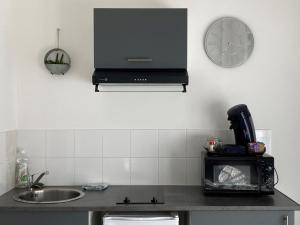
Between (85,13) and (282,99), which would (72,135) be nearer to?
(85,13)

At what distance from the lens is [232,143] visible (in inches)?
112

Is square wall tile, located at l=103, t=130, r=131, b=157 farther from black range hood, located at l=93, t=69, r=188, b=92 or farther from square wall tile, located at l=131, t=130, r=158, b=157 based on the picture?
black range hood, located at l=93, t=69, r=188, b=92

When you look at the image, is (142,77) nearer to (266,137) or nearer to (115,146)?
(115,146)

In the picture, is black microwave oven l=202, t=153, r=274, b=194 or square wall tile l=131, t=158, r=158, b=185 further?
square wall tile l=131, t=158, r=158, b=185

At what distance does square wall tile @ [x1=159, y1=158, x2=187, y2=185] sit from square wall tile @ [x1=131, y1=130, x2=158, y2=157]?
10 cm

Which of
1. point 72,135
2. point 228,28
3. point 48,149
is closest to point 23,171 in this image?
point 48,149

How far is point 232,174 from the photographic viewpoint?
8.22 ft

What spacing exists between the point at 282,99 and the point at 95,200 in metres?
1.55

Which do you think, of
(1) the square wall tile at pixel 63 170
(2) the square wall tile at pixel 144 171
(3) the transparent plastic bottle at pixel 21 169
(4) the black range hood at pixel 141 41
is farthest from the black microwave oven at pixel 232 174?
(3) the transparent plastic bottle at pixel 21 169

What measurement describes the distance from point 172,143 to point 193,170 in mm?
256

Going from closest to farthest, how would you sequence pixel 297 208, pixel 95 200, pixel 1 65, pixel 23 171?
1. pixel 297 208
2. pixel 95 200
3. pixel 1 65
4. pixel 23 171

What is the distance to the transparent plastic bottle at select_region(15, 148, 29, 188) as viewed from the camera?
2.73 meters

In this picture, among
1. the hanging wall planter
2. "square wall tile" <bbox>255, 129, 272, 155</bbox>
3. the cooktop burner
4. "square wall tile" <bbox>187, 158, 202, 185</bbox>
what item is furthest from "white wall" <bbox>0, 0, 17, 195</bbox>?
"square wall tile" <bbox>255, 129, 272, 155</bbox>

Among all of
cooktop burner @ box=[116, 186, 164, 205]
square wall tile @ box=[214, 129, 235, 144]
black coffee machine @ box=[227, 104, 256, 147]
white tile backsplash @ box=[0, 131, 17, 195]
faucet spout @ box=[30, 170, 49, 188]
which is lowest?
cooktop burner @ box=[116, 186, 164, 205]
